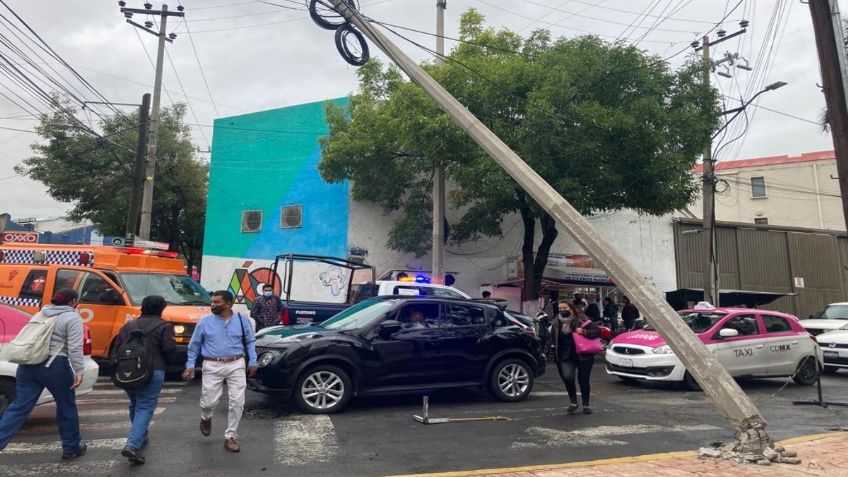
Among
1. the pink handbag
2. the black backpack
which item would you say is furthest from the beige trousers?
the pink handbag

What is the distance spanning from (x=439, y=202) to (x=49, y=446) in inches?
459

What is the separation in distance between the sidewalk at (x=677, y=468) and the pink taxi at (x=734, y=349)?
14.8 ft

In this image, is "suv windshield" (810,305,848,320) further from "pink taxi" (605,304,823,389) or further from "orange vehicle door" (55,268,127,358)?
"orange vehicle door" (55,268,127,358)

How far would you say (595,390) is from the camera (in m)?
10.9

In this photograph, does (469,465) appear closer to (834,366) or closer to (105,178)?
(834,366)

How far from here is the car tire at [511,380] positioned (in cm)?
910

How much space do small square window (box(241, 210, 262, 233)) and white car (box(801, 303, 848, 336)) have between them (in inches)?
689

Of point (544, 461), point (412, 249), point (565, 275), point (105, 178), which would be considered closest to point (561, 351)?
point (544, 461)

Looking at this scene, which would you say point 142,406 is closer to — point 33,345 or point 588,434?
point 33,345

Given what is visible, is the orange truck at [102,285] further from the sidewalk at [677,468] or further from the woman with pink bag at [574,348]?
the sidewalk at [677,468]

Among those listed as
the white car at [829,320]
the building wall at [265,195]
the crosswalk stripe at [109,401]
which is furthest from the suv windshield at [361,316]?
the white car at [829,320]

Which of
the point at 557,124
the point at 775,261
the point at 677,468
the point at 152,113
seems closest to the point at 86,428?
the point at 677,468

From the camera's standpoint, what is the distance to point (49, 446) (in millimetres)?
6051

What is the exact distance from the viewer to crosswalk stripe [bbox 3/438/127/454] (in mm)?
5844
